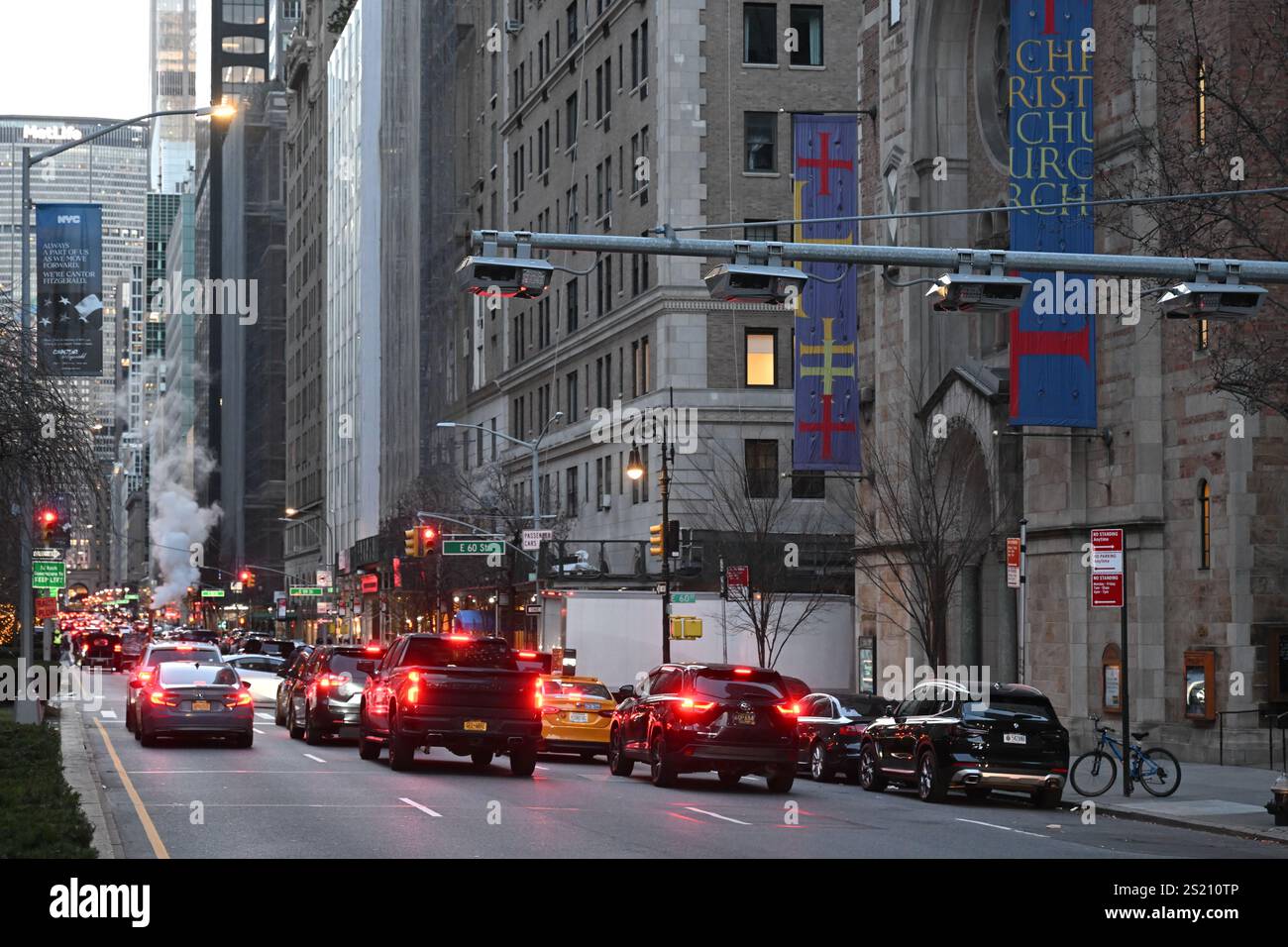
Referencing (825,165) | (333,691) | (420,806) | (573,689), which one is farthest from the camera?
(825,165)

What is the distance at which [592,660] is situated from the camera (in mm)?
50000

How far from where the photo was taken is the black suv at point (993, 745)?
2605cm

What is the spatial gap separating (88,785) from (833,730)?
12.7 m

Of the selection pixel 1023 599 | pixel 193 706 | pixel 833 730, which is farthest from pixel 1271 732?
pixel 193 706

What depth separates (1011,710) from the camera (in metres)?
26.3

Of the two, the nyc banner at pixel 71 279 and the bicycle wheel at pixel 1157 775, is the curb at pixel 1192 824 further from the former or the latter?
the nyc banner at pixel 71 279

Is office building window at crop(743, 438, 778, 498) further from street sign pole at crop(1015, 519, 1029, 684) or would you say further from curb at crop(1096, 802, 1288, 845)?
curb at crop(1096, 802, 1288, 845)

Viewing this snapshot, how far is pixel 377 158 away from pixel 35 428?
94509 mm

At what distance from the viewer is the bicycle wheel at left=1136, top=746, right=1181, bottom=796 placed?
26672 millimetres

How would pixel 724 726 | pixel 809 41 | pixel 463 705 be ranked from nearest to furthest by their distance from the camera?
pixel 724 726 < pixel 463 705 < pixel 809 41

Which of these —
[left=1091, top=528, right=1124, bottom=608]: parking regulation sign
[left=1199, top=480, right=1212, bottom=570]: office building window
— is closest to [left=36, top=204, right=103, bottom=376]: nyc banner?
[left=1091, top=528, right=1124, bottom=608]: parking regulation sign

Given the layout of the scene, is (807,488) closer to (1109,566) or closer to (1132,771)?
(1132,771)

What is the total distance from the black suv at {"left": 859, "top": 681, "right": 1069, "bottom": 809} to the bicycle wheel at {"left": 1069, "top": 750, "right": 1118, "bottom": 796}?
0.92 meters

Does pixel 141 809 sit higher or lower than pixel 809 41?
lower
